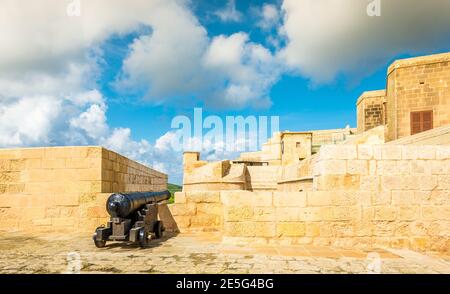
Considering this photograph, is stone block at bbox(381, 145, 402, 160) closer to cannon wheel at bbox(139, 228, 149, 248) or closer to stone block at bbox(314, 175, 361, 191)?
stone block at bbox(314, 175, 361, 191)

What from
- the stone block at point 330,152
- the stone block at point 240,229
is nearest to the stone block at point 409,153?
the stone block at point 330,152

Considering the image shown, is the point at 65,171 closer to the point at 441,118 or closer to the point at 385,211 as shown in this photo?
the point at 385,211

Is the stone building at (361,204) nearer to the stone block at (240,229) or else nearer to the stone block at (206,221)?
the stone block at (240,229)

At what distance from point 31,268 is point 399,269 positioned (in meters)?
4.97

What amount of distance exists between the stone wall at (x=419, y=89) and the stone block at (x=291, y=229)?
1474 cm

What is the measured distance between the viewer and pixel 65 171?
727 cm

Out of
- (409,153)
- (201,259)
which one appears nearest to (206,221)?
(201,259)

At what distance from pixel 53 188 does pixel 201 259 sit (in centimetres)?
484

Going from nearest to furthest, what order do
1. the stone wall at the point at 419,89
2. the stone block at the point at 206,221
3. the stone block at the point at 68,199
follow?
the stone block at the point at 206,221 < the stone block at the point at 68,199 < the stone wall at the point at 419,89

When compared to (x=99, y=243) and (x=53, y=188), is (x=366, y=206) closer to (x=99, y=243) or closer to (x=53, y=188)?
(x=99, y=243)

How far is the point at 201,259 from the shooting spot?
4.39m

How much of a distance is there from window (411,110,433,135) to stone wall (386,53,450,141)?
19 cm

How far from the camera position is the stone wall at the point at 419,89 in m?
16.5
